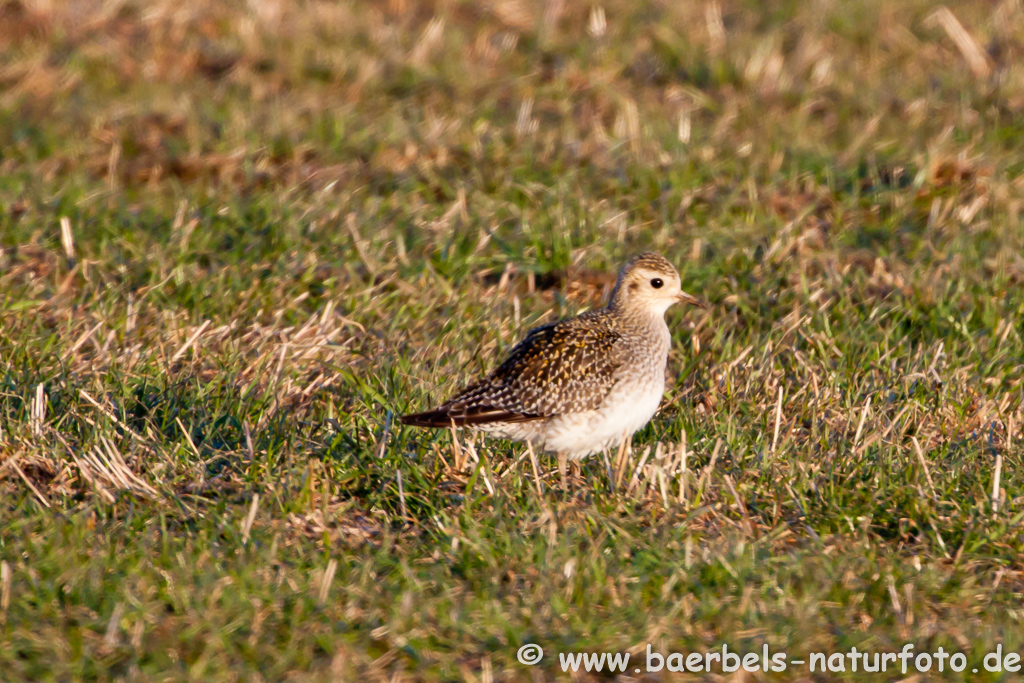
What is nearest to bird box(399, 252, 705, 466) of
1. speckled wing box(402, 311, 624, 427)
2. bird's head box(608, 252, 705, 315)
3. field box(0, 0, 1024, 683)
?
speckled wing box(402, 311, 624, 427)

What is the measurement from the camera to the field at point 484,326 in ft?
14.4

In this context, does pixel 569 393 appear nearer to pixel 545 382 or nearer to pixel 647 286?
pixel 545 382

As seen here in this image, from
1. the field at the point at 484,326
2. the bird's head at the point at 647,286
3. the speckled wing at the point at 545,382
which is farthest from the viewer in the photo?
the bird's head at the point at 647,286

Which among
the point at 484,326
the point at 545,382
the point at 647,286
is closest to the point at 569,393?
the point at 545,382

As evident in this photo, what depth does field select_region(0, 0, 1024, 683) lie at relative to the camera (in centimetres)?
440

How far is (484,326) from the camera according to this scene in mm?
7090

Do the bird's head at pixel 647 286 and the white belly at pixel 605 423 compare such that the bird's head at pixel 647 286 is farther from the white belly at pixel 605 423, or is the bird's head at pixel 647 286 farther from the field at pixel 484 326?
the white belly at pixel 605 423

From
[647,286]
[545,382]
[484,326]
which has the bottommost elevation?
[484,326]

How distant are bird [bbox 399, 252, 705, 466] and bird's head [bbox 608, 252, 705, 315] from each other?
1.09ft

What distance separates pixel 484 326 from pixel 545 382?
1260mm

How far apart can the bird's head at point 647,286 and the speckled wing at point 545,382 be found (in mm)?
356

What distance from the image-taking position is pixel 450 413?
5.56 meters

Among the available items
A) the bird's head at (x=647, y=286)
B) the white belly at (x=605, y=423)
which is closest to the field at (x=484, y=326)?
the white belly at (x=605, y=423)

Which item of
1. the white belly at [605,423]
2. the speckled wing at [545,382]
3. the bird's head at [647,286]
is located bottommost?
the white belly at [605,423]
